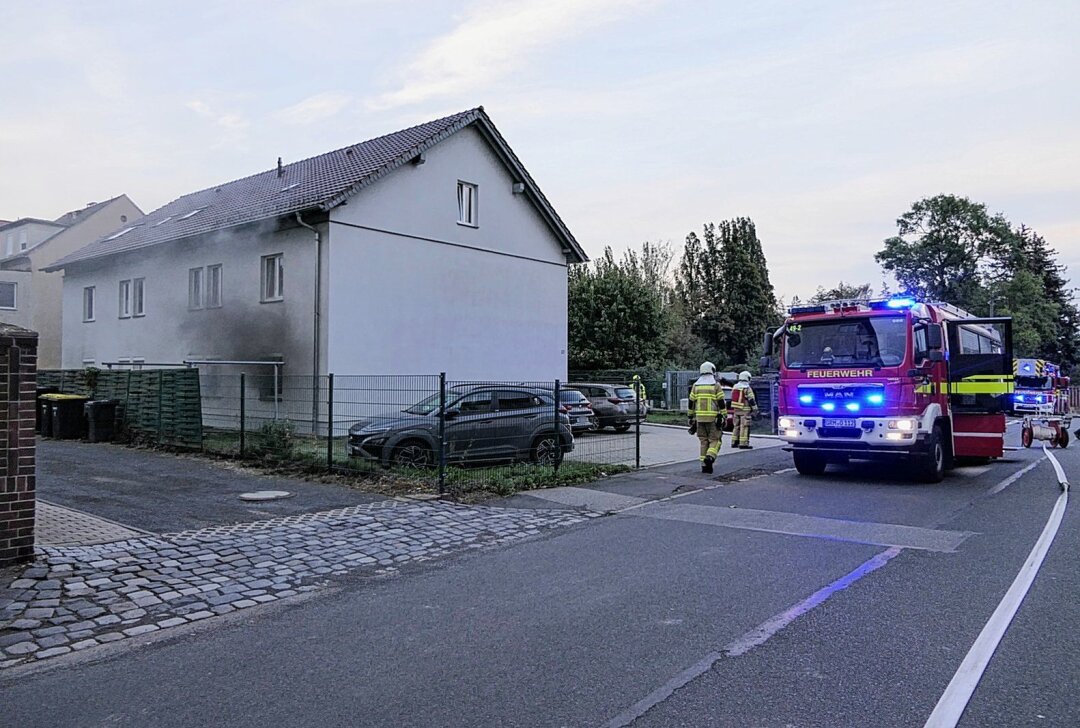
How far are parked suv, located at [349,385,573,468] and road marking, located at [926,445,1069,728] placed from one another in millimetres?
6575

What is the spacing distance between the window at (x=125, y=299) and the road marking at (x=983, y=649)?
1010 inches

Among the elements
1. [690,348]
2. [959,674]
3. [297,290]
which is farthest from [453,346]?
[690,348]

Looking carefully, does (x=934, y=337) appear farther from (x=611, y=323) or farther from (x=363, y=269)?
(x=611, y=323)

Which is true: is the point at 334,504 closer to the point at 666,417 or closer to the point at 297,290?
the point at 297,290

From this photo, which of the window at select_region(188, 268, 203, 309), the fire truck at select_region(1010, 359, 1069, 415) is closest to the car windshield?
the fire truck at select_region(1010, 359, 1069, 415)

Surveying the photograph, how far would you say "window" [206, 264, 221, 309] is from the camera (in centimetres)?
2117

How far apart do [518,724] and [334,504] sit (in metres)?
6.47

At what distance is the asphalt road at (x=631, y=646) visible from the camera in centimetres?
364

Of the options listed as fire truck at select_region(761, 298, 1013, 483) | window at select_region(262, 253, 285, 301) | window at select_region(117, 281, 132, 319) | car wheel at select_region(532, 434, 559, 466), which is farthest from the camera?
window at select_region(117, 281, 132, 319)

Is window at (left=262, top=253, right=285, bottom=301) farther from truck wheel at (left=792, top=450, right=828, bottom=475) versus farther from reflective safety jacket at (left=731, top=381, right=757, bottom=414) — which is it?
truck wheel at (left=792, top=450, right=828, bottom=475)

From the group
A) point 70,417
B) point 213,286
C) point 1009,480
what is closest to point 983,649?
point 1009,480

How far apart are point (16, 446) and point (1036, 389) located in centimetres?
1893

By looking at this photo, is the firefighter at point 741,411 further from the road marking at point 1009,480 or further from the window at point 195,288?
the window at point 195,288

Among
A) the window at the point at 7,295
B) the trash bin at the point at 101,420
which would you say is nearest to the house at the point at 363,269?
the trash bin at the point at 101,420
